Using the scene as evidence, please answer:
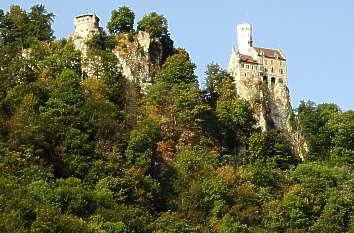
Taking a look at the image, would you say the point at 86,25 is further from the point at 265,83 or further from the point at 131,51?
the point at 265,83

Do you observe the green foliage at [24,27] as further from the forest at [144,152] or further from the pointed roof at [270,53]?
the pointed roof at [270,53]

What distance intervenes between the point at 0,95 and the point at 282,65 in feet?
105

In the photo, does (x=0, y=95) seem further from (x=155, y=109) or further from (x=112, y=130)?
(x=155, y=109)

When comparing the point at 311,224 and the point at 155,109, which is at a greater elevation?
the point at 155,109

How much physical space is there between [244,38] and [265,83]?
934 centimetres

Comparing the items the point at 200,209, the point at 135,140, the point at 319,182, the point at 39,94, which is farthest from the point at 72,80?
the point at 319,182

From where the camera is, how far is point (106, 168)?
67.8m

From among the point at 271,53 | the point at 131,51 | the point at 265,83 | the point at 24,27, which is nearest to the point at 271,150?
the point at 265,83

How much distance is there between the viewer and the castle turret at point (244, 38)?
316 feet

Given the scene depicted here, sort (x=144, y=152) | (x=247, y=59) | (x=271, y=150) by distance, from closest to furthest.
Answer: (x=144, y=152) → (x=271, y=150) → (x=247, y=59)

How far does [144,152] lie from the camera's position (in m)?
70.9

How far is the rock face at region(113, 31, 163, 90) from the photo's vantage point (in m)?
81.6

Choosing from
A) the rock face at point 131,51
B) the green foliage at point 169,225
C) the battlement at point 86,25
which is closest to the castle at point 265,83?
the rock face at point 131,51

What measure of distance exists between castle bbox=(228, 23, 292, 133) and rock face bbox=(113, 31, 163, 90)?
28.8ft
